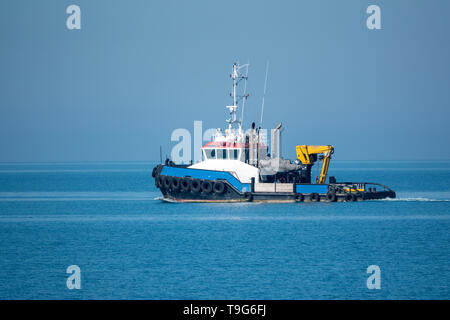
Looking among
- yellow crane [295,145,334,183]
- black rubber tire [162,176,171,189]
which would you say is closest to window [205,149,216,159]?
black rubber tire [162,176,171,189]

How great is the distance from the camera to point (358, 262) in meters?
28.6

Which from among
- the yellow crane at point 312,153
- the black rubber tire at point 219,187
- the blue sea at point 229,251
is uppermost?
the yellow crane at point 312,153

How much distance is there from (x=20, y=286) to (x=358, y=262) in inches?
522

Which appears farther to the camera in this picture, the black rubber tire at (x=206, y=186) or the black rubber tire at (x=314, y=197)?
the black rubber tire at (x=206, y=186)

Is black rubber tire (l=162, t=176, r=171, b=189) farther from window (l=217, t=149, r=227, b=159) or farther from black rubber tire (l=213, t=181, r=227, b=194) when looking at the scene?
black rubber tire (l=213, t=181, r=227, b=194)

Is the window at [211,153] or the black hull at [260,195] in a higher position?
the window at [211,153]

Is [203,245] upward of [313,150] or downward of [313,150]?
downward

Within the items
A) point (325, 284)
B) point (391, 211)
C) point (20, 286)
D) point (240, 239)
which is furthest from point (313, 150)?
point (20, 286)

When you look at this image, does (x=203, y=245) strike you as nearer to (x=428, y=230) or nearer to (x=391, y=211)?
(x=428, y=230)

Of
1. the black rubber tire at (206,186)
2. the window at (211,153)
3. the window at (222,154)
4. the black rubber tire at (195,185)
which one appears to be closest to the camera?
the black rubber tire at (206,186)

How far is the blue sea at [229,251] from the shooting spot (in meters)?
23.7

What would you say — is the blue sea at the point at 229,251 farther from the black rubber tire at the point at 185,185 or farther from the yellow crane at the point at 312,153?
the yellow crane at the point at 312,153

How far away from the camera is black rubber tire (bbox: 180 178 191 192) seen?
4706cm

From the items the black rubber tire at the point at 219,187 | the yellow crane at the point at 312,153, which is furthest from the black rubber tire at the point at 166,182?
the yellow crane at the point at 312,153
